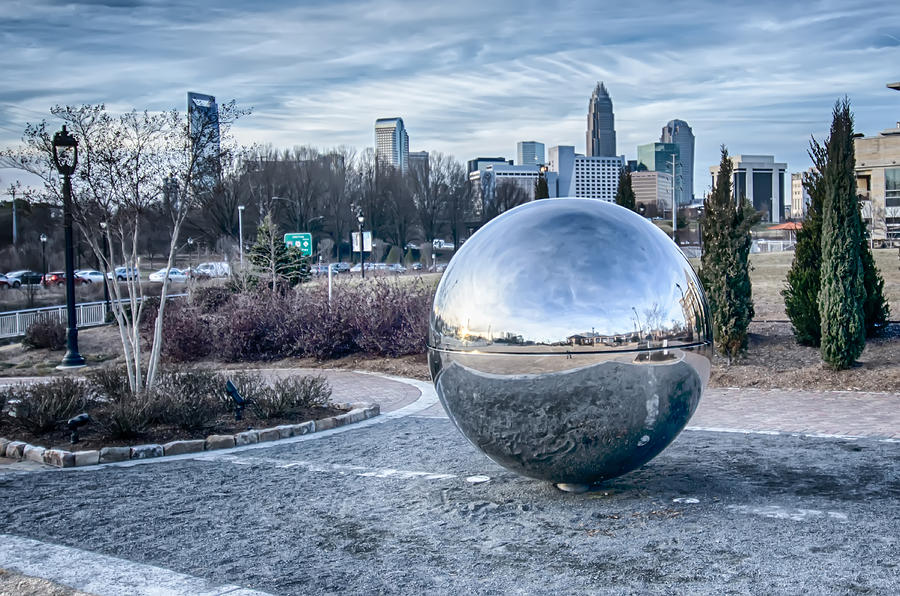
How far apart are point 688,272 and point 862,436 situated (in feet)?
14.3

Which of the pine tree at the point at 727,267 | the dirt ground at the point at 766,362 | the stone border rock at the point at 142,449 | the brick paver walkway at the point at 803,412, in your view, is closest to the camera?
the stone border rock at the point at 142,449

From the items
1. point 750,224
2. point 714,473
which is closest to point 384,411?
point 714,473

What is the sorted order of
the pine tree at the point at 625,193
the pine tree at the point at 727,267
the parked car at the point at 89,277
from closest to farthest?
the pine tree at the point at 727,267 → the pine tree at the point at 625,193 → the parked car at the point at 89,277

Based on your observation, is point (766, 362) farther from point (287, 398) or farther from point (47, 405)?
point (47, 405)

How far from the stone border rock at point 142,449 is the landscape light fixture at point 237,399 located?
71cm

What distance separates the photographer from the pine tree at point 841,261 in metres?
14.5

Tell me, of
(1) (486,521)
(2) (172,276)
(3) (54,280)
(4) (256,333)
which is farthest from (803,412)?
(3) (54,280)

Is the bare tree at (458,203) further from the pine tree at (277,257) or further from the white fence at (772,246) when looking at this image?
the pine tree at (277,257)

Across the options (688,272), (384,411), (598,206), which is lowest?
(384,411)

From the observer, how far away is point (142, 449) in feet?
30.7

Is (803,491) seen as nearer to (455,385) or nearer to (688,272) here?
(688,272)

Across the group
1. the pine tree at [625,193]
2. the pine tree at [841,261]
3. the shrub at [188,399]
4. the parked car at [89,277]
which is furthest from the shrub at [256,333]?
the parked car at [89,277]

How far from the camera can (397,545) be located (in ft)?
19.4

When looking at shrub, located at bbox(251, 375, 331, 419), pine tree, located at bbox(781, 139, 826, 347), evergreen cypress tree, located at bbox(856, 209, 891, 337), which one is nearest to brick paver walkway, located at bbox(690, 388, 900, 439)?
pine tree, located at bbox(781, 139, 826, 347)
